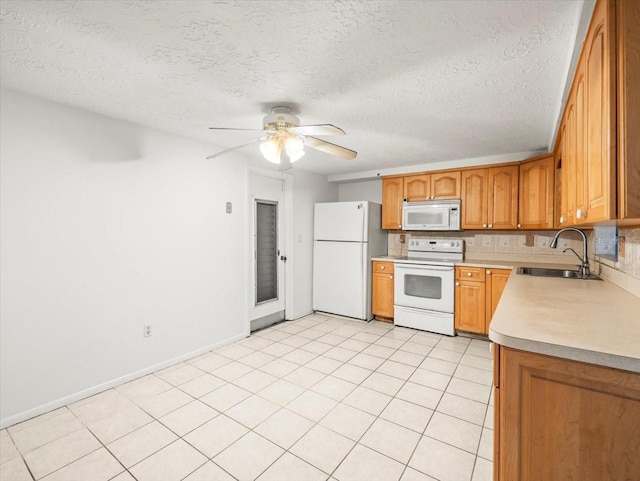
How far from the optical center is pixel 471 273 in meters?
3.60

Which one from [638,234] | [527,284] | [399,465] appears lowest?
[399,465]

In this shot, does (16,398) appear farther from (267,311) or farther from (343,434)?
(267,311)

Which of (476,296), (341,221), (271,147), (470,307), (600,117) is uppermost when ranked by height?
(271,147)

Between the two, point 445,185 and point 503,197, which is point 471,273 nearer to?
point 503,197

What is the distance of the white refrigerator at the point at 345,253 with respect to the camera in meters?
4.23

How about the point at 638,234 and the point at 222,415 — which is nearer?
the point at 638,234

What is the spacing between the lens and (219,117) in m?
2.45

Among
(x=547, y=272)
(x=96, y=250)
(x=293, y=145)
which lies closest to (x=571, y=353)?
(x=293, y=145)

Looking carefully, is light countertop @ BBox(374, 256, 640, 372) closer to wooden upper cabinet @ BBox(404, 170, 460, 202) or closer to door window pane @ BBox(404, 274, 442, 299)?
door window pane @ BBox(404, 274, 442, 299)

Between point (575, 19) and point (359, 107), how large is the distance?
4.10 feet

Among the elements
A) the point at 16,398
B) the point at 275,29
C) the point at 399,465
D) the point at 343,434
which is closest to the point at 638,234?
the point at 399,465

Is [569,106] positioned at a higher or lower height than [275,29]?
lower

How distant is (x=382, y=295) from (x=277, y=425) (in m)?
2.57

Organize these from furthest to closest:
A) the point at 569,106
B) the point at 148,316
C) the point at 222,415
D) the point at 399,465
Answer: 1. the point at 148,316
2. the point at 222,415
3. the point at 569,106
4. the point at 399,465
